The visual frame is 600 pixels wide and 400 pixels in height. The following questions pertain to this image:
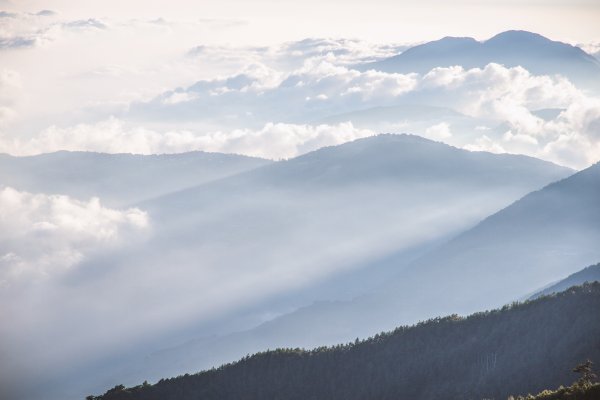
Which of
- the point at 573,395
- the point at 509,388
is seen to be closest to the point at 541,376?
the point at 509,388

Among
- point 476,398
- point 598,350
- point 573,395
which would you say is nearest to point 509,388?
point 476,398

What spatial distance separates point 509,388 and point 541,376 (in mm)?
7420

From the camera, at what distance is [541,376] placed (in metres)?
200

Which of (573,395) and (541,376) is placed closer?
(573,395)

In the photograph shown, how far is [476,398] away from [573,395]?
75.1 metres

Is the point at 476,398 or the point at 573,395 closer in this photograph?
the point at 573,395

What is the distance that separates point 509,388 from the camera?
653ft

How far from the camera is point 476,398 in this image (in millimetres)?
198875

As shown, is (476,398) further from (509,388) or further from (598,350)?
(598,350)

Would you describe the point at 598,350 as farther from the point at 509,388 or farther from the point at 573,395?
the point at 573,395

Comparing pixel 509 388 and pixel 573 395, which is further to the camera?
pixel 509 388

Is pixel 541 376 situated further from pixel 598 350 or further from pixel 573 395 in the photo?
pixel 573 395

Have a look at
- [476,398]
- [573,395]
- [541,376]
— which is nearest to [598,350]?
[541,376]

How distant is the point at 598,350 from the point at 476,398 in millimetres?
27839
